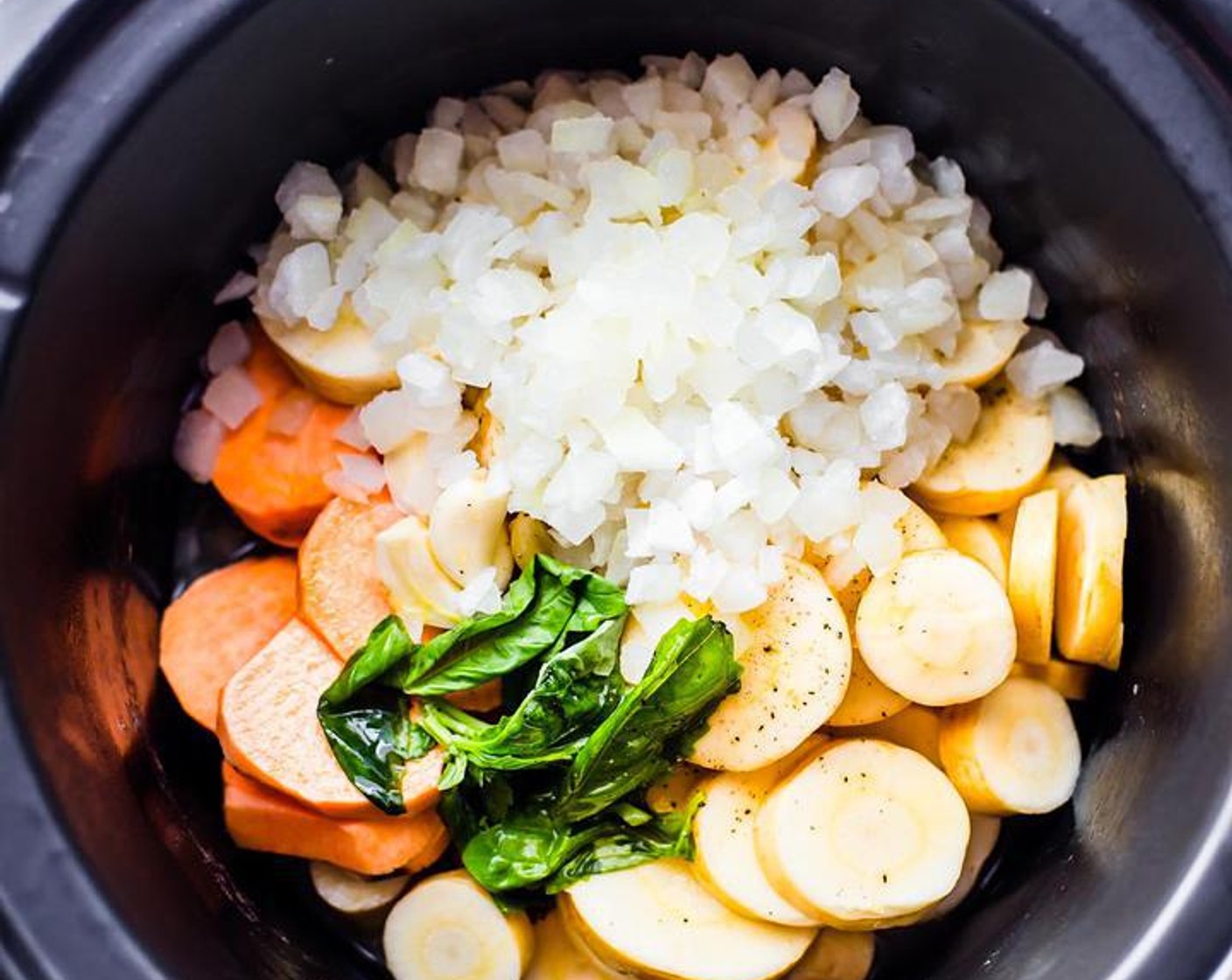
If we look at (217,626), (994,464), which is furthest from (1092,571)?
(217,626)

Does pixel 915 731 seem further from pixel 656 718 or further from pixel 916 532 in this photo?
pixel 656 718

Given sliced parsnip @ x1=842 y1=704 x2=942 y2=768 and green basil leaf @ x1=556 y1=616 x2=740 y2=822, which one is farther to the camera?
sliced parsnip @ x1=842 y1=704 x2=942 y2=768

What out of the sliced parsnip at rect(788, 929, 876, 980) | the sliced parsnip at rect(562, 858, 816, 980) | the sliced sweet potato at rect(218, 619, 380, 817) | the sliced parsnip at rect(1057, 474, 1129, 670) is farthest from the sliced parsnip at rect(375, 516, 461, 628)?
the sliced parsnip at rect(1057, 474, 1129, 670)

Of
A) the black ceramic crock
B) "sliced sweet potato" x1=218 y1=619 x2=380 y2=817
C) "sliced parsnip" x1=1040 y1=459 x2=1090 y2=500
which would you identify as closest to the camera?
the black ceramic crock

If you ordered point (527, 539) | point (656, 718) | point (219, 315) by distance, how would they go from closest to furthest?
point (656, 718) → point (527, 539) → point (219, 315)

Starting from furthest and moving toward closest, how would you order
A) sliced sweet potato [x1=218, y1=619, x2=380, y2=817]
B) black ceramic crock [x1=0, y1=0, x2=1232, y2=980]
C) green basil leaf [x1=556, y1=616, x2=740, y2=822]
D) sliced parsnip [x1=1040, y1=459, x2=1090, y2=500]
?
sliced parsnip [x1=1040, y1=459, x2=1090, y2=500], sliced sweet potato [x1=218, y1=619, x2=380, y2=817], green basil leaf [x1=556, y1=616, x2=740, y2=822], black ceramic crock [x1=0, y1=0, x2=1232, y2=980]

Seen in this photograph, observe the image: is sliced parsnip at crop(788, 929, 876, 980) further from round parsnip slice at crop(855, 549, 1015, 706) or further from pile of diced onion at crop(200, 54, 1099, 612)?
pile of diced onion at crop(200, 54, 1099, 612)

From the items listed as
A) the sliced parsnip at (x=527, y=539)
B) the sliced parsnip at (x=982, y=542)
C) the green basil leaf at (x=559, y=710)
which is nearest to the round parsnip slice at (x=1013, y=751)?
the sliced parsnip at (x=982, y=542)
